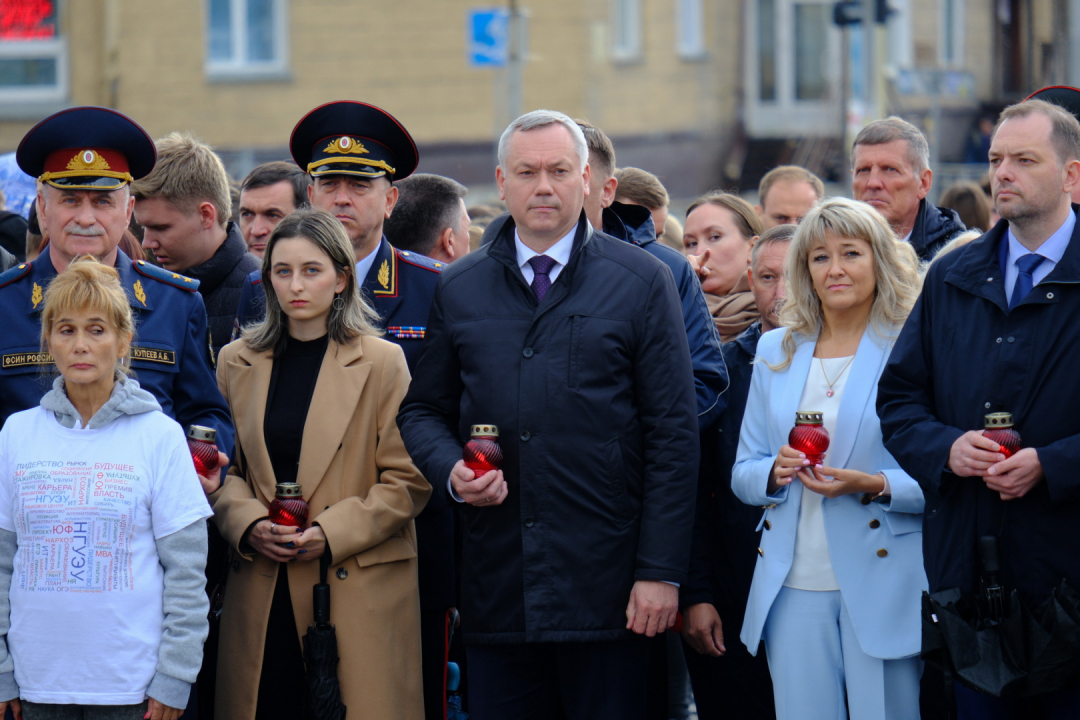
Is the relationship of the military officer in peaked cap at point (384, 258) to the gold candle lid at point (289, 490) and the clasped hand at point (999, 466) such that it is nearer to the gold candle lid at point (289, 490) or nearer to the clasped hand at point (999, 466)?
the gold candle lid at point (289, 490)

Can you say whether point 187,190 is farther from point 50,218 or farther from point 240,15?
point 240,15

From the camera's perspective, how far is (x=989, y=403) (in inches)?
142

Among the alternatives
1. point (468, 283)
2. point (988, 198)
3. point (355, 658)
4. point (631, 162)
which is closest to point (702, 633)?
point (355, 658)

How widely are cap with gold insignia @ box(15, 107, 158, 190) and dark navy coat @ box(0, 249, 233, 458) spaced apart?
0.25 metres

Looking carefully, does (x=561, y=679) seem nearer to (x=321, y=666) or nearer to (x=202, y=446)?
(x=321, y=666)

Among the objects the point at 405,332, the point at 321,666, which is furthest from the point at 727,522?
the point at 321,666

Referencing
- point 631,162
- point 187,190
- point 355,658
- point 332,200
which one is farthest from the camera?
point 631,162

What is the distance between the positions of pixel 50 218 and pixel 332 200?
1010 mm

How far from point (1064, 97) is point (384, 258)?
3.00 m

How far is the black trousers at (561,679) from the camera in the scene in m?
3.69

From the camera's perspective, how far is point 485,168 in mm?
19578

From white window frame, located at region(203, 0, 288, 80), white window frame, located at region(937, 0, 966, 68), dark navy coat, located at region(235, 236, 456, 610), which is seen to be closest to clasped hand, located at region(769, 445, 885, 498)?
dark navy coat, located at region(235, 236, 456, 610)

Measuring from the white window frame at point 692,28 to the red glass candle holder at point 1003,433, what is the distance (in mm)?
18897

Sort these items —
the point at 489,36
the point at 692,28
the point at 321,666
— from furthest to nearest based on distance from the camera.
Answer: the point at 692,28 → the point at 489,36 → the point at 321,666
